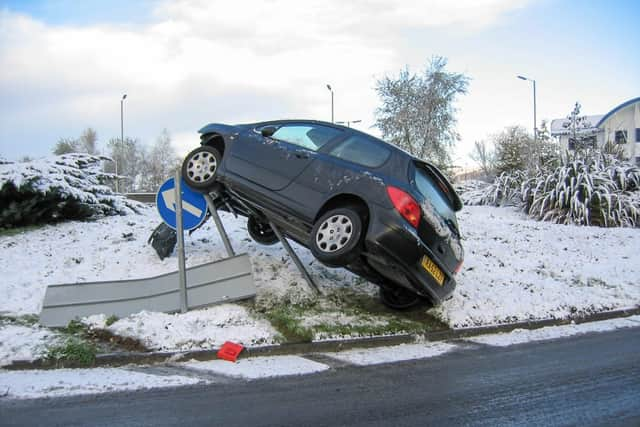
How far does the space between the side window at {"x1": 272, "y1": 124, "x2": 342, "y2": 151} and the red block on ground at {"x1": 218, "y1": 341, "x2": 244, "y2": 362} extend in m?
2.23

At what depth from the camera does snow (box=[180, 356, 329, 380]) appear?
185 inches

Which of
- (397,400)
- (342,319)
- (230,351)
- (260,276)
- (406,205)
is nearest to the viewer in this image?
(397,400)

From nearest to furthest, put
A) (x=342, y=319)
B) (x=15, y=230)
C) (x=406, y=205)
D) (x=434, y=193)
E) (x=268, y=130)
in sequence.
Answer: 1. (x=406, y=205)
2. (x=434, y=193)
3. (x=342, y=319)
4. (x=268, y=130)
5. (x=15, y=230)

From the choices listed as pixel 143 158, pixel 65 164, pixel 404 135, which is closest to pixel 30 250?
pixel 65 164

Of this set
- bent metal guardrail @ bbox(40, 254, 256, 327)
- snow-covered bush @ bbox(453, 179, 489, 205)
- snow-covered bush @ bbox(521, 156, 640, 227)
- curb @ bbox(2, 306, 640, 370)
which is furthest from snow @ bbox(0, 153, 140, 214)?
snow-covered bush @ bbox(453, 179, 489, 205)

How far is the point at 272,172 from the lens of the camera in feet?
20.2

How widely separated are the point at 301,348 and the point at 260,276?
169 centimetres

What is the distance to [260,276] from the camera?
6996 millimetres

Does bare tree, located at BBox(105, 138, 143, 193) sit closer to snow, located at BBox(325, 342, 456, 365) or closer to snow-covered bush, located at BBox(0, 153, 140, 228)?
snow-covered bush, located at BBox(0, 153, 140, 228)

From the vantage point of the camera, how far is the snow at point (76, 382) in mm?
4105

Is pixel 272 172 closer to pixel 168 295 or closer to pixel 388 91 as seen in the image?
pixel 168 295

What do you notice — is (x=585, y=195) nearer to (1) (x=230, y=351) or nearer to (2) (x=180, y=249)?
(2) (x=180, y=249)

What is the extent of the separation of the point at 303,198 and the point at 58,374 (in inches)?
109

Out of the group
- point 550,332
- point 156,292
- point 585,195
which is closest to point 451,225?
point 550,332
